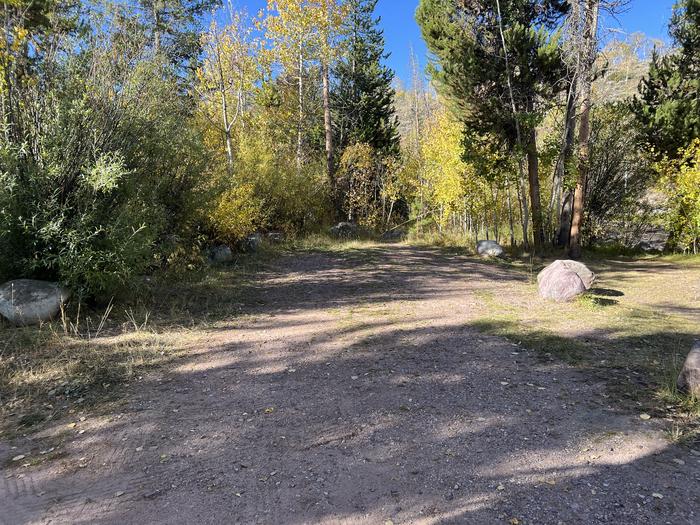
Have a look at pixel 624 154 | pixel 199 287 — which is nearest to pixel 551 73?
pixel 624 154

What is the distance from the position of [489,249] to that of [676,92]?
26.0 ft

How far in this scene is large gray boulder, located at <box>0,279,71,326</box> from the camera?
203 inches

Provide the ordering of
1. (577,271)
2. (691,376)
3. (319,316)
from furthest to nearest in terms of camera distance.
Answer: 1. (577,271)
2. (319,316)
3. (691,376)

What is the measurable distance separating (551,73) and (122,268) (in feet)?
40.4

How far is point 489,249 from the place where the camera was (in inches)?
548

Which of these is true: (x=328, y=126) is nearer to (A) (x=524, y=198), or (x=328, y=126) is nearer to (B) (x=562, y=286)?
(A) (x=524, y=198)

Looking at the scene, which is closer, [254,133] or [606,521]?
[606,521]

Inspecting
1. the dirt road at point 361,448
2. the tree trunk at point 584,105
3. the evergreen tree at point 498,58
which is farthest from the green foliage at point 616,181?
the dirt road at point 361,448

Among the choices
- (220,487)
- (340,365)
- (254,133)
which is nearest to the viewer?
(220,487)

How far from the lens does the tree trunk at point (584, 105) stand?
11188 millimetres

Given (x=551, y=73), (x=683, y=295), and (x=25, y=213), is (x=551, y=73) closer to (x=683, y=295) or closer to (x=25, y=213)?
(x=683, y=295)

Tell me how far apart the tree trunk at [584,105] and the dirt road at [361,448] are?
31.8ft

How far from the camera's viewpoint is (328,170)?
1856cm

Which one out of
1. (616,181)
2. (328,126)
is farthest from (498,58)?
(328,126)
